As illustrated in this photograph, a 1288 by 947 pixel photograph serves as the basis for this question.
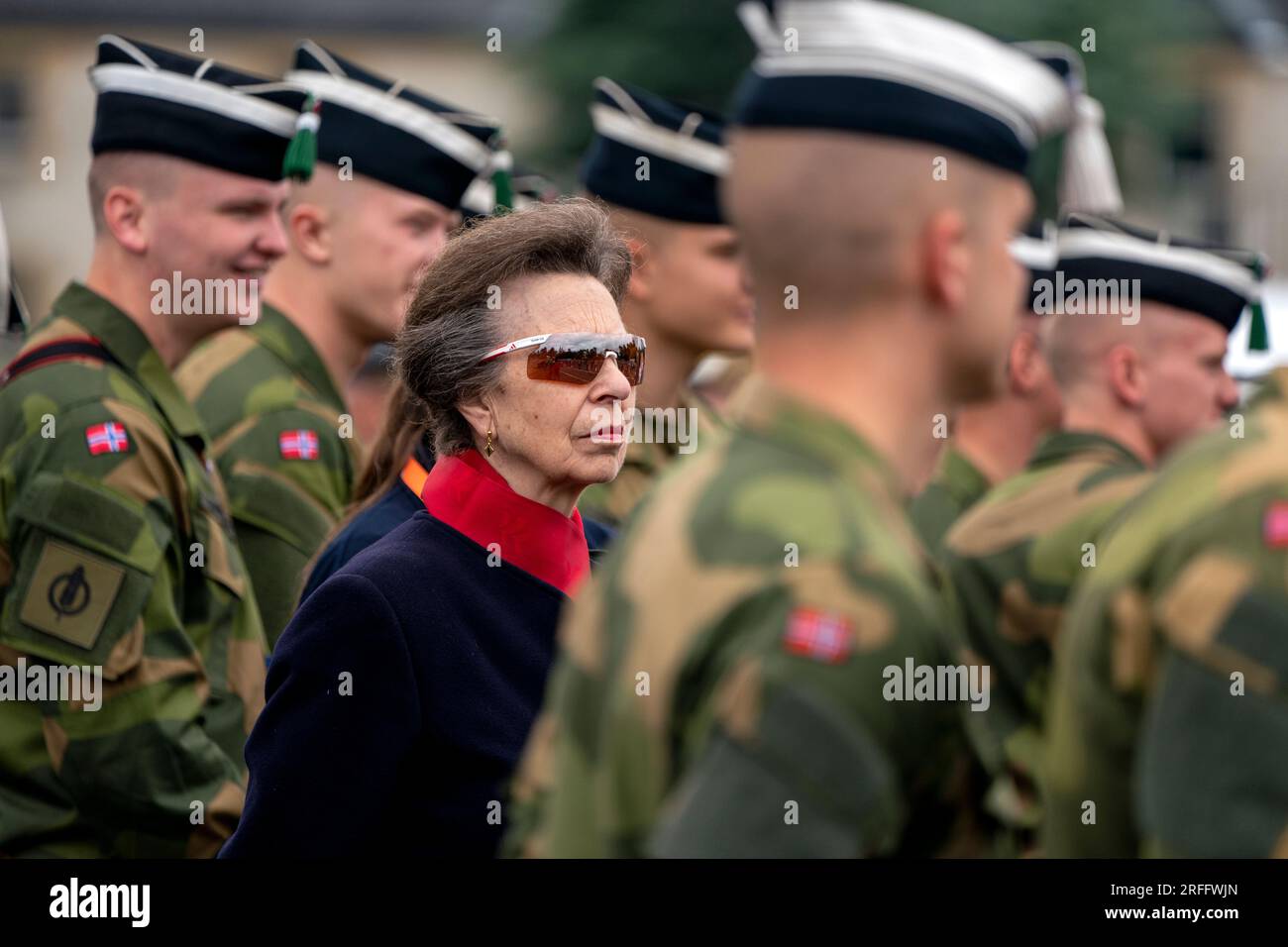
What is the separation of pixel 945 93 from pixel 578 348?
1469 mm

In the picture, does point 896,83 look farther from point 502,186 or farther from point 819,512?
point 502,186

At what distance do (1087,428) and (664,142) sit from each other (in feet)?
5.50

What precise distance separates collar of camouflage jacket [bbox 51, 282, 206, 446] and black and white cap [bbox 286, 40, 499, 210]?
4.78 feet

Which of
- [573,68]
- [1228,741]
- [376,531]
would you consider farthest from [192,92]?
[573,68]

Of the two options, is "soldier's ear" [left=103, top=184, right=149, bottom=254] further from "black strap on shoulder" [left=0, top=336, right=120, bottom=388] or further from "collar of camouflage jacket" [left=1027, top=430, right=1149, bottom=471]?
"collar of camouflage jacket" [left=1027, top=430, right=1149, bottom=471]

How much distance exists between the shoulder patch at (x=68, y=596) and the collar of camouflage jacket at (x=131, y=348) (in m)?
0.49

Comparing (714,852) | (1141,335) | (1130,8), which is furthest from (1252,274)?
(1130,8)

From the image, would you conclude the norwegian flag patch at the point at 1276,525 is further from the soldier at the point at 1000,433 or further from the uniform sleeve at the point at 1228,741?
the soldier at the point at 1000,433

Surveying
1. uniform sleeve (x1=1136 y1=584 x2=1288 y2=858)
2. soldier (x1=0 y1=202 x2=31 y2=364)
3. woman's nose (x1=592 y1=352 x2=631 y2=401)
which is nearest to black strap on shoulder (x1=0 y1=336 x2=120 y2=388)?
soldier (x1=0 y1=202 x2=31 y2=364)

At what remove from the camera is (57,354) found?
4469 mm

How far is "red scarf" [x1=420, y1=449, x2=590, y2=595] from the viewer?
3.57 m

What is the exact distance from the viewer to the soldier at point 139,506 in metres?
4.12
